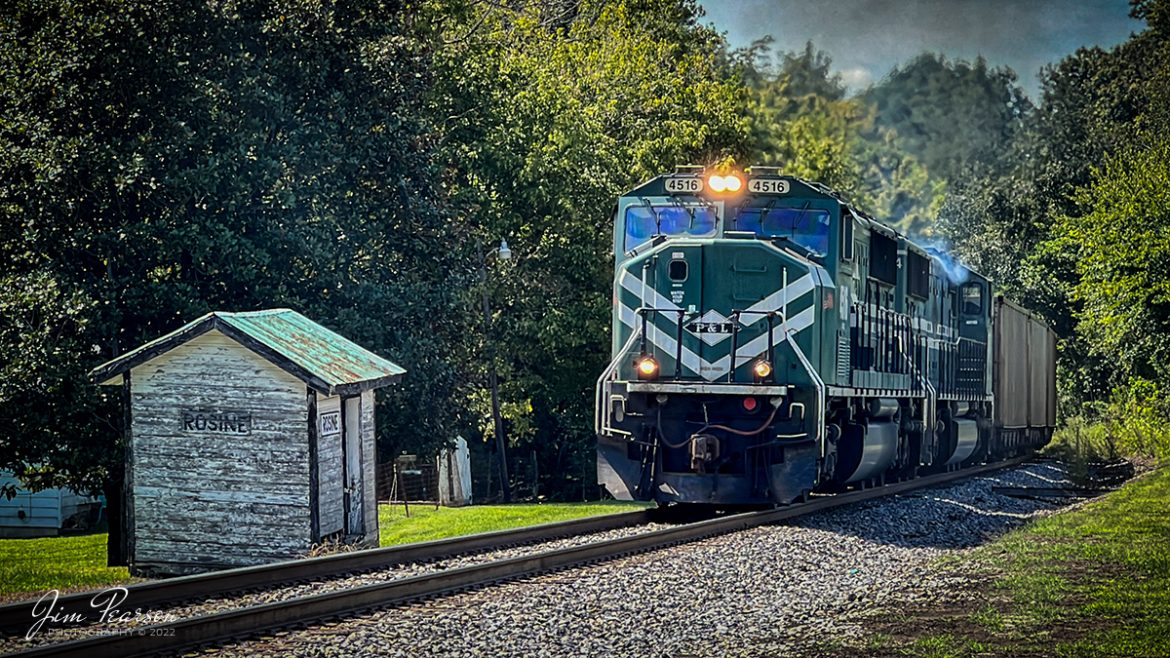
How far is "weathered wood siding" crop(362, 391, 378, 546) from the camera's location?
18.0 meters

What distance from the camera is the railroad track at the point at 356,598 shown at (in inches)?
348

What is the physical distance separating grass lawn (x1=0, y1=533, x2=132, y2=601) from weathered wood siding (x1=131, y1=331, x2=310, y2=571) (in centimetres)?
88

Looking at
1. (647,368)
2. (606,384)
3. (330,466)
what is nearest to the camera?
(330,466)

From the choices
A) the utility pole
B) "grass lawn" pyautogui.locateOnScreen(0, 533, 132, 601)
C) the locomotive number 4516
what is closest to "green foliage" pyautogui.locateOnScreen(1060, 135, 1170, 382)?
the utility pole

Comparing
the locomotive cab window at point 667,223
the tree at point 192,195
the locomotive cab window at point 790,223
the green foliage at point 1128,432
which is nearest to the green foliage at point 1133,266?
the green foliage at point 1128,432

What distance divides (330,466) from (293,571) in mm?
4236

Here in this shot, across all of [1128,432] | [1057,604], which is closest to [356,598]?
[1057,604]

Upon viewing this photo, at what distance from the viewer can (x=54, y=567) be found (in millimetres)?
21297

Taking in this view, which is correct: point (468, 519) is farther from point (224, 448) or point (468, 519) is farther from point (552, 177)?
point (552, 177)

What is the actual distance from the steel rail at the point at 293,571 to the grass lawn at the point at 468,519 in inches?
225

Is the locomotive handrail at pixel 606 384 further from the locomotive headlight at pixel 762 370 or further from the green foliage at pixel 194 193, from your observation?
the green foliage at pixel 194 193

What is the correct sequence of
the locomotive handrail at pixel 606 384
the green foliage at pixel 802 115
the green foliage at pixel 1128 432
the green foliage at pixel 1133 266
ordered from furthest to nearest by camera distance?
the green foliage at pixel 802 115, the green foliage at pixel 1133 266, the green foliage at pixel 1128 432, the locomotive handrail at pixel 606 384

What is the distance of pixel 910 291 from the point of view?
23312 millimetres

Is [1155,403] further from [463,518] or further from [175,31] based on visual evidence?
[175,31]
